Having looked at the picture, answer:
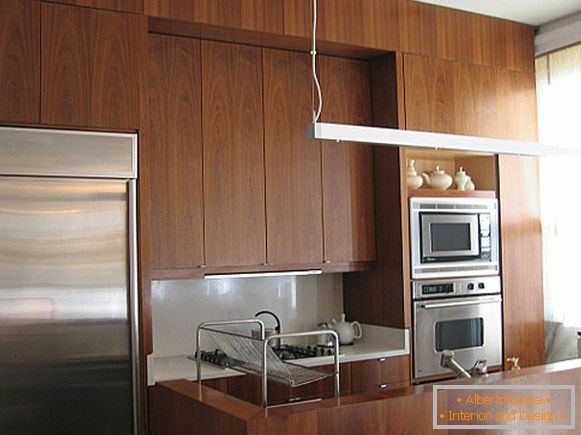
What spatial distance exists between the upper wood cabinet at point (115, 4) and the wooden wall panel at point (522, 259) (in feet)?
8.32

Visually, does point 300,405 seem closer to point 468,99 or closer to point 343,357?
point 343,357

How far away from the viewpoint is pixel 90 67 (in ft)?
11.4

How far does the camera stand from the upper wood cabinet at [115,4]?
3.47 metres

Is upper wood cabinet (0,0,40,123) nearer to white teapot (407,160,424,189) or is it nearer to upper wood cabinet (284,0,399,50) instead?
upper wood cabinet (284,0,399,50)

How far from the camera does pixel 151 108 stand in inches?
155

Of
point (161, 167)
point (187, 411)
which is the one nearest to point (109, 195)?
point (161, 167)

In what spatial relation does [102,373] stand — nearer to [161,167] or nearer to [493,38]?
[161,167]

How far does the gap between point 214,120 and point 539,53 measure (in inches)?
93.7

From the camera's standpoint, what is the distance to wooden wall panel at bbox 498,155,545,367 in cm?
488

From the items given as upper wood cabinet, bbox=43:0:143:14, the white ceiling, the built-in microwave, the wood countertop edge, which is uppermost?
the white ceiling

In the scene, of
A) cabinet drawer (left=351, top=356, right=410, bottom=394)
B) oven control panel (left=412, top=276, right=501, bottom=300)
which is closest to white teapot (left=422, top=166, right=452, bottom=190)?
oven control panel (left=412, top=276, right=501, bottom=300)

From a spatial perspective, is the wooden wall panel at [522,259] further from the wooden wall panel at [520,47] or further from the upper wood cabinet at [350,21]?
the upper wood cabinet at [350,21]

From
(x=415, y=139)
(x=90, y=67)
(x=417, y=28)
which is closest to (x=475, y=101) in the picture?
(x=417, y=28)

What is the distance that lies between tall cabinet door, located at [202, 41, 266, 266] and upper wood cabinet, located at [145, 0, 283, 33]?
0.84ft
